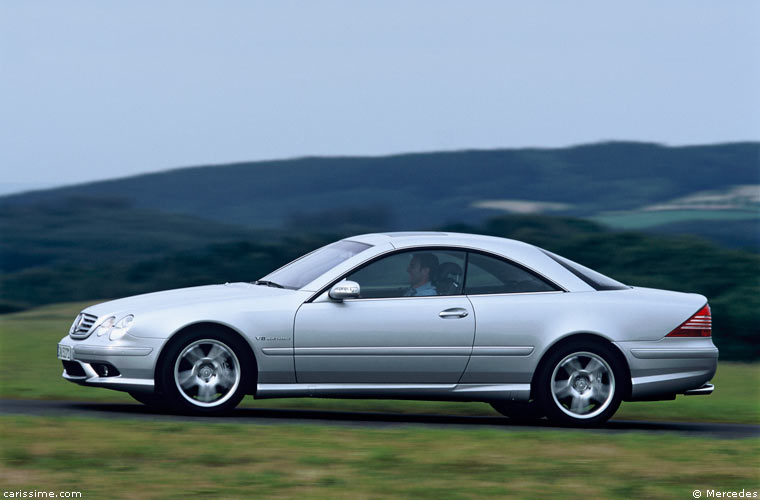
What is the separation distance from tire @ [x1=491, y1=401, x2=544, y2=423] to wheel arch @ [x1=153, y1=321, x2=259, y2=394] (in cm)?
223

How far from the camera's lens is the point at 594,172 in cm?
5822

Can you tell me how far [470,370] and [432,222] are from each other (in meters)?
37.1

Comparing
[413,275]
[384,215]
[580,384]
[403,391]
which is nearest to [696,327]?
[580,384]

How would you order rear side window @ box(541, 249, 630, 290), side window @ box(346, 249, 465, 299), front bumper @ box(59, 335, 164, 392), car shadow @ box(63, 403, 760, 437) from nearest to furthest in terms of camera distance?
front bumper @ box(59, 335, 164, 392) < car shadow @ box(63, 403, 760, 437) < side window @ box(346, 249, 465, 299) < rear side window @ box(541, 249, 630, 290)

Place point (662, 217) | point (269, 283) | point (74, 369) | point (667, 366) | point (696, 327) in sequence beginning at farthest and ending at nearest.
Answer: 1. point (662, 217)
2. point (269, 283)
3. point (696, 327)
4. point (667, 366)
5. point (74, 369)

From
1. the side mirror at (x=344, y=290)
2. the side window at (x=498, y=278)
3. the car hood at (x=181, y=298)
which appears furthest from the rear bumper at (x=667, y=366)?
the car hood at (x=181, y=298)

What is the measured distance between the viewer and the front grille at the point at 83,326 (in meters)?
9.13

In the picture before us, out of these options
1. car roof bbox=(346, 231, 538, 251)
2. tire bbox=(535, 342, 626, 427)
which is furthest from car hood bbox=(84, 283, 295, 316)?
tire bbox=(535, 342, 626, 427)

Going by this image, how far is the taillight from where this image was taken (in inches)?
372

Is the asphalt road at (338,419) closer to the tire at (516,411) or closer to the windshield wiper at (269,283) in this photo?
the tire at (516,411)

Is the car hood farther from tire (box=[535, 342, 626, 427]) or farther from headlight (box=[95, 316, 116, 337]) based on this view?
tire (box=[535, 342, 626, 427])

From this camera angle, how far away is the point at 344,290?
8.87m

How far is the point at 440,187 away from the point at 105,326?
4786 cm

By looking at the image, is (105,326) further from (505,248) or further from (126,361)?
(505,248)
